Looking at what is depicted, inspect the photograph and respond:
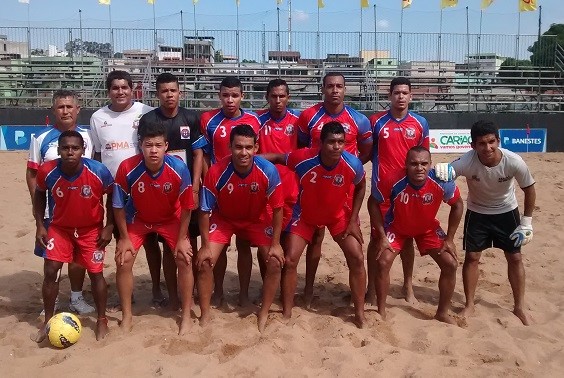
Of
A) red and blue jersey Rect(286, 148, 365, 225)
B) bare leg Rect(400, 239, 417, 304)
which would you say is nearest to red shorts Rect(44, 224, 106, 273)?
red and blue jersey Rect(286, 148, 365, 225)

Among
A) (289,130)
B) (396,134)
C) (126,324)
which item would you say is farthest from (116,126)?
(396,134)

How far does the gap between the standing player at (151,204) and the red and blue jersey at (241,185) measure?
17 cm

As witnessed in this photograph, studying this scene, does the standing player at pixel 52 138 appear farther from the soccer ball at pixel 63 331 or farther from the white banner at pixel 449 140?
the white banner at pixel 449 140

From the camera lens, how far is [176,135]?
5.11m

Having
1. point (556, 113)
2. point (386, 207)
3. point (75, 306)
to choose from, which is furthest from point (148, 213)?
point (556, 113)

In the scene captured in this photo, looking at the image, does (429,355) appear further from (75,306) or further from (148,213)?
(75,306)

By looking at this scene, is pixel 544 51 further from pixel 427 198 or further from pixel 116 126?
pixel 116 126

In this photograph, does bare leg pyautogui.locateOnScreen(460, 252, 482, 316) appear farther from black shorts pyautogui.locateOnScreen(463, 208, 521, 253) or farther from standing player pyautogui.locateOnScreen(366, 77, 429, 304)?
standing player pyautogui.locateOnScreen(366, 77, 429, 304)

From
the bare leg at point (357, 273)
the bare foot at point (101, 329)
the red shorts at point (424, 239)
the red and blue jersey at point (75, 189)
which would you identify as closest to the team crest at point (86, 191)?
the red and blue jersey at point (75, 189)

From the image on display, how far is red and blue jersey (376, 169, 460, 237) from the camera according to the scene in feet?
16.2

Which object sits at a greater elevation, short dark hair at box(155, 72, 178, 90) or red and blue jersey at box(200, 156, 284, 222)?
short dark hair at box(155, 72, 178, 90)

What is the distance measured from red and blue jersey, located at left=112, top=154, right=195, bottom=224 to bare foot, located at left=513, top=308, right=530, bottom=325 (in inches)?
123

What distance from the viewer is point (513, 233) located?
512cm

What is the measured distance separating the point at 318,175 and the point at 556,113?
1611 cm
